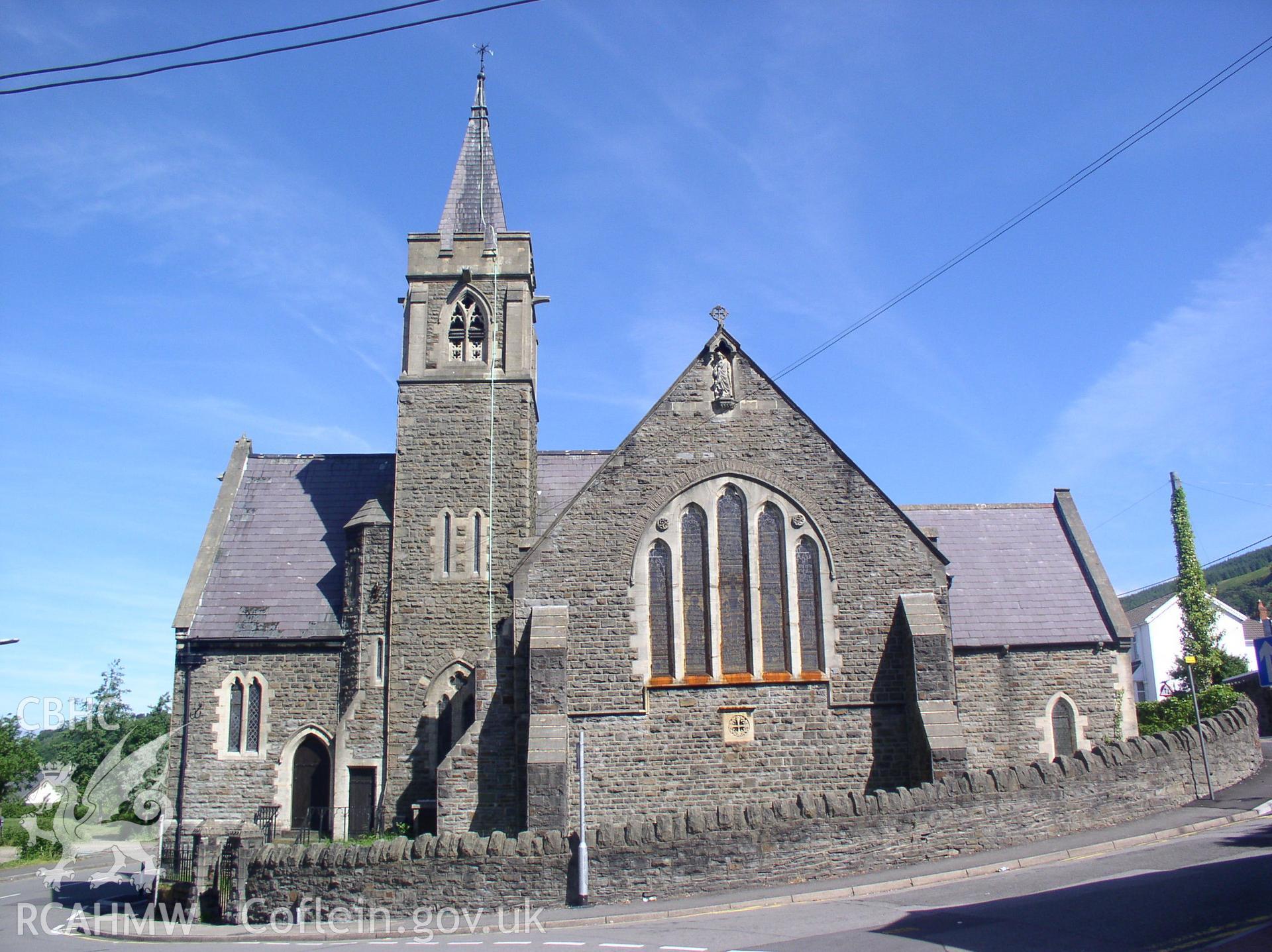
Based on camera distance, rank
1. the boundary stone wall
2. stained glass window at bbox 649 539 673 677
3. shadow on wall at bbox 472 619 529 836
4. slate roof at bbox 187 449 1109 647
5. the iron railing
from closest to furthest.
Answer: the boundary stone wall, shadow on wall at bbox 472 619 529 836, stained glass window at bbox 649 539 673 677, the iron railing, slate roof at bbox 187 449 1109 647

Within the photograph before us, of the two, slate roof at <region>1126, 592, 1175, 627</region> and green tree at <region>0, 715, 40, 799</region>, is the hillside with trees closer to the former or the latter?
slate roof at <region>1126, 592, 1175, 627</region>

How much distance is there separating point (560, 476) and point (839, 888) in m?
15.3

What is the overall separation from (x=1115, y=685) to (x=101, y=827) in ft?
90.2

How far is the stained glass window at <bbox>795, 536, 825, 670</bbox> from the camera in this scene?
20.5 meters

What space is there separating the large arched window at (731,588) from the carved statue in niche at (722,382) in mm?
1676

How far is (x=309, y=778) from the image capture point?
80.9 ft

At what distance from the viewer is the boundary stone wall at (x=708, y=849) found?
16406 millimetres

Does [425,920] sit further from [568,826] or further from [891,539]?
[891,539]

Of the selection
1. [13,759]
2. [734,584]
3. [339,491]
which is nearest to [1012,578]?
[734,584]

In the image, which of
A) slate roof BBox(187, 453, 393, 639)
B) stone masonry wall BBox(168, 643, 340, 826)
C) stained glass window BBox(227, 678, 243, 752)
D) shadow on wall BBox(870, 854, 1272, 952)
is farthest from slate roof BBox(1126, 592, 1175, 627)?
stained glass window BBox(227, 678, 243, 752)

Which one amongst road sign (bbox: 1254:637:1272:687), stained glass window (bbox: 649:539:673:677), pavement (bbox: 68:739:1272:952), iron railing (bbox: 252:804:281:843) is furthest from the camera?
iron railing (bbox: 252:804:281:843)

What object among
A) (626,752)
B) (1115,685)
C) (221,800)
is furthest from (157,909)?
(1115,685)

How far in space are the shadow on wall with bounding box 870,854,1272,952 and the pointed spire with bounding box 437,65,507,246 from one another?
19780 millimetres

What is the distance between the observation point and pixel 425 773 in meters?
23.4
